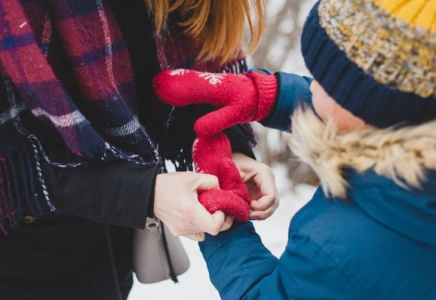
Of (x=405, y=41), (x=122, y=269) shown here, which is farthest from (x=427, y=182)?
(x=122, y=269)

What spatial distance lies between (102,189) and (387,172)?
1.44ft

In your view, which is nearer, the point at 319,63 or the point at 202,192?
the point at 319,63

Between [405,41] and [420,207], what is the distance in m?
0.21

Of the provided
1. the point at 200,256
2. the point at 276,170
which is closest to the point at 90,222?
the point at 200,256

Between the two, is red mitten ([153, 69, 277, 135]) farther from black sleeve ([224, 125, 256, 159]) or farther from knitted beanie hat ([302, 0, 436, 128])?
knitted beanie hat ([302, 0, 436, 128])

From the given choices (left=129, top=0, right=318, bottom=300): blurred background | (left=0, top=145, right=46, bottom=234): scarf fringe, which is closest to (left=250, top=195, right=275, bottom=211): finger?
(left=0, top=145, right=46, bottom=234): scarf fringe

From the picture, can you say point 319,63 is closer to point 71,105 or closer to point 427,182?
point 427,182

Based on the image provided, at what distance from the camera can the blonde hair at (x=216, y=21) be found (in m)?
0.80

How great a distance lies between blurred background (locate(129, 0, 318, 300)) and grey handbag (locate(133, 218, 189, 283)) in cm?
63

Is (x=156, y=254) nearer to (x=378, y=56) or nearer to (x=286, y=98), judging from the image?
(x=286, y=98)

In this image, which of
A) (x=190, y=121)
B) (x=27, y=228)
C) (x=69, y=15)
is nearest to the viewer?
(x=69, y=15)

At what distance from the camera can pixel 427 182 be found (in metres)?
0.56

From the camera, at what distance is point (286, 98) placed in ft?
2.79

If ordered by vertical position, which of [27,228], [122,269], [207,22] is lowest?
[122,269]
